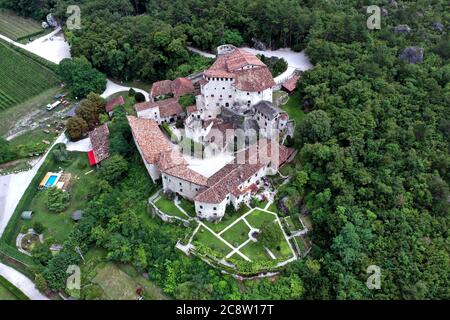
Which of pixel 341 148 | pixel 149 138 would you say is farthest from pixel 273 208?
pixel 149 138

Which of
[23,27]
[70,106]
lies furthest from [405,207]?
[23,27]

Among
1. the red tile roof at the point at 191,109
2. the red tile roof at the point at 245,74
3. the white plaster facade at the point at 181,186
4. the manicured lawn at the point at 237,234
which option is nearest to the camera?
the manicured lawn at the point at 237,234

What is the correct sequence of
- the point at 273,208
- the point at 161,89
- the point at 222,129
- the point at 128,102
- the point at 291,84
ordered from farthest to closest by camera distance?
the point at 128,102 < the point at 161,89 < the point at 291,84 < the point at 222,129 < the point at 273,208

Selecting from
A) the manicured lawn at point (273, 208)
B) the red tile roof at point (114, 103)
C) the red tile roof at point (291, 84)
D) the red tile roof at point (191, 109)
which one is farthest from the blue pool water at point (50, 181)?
the red tile roof at point (291, 84)

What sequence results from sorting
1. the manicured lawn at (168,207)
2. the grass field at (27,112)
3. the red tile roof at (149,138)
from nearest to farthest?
the manicured lawn at (168,207) < the red tile roof at (149,138) < the grass field at (27,112)

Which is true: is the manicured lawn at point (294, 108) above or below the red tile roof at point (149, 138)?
below

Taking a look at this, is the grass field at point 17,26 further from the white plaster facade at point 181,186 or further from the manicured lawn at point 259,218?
the manicured lawn at point 259,218

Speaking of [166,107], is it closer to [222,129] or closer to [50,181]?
[222,129]
